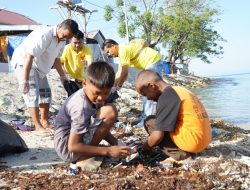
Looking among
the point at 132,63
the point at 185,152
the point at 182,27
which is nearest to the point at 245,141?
the point at 185,152

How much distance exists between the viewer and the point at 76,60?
19.5ft

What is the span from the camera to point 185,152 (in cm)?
329

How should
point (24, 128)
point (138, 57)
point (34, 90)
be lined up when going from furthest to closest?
point (138, 57)
point (24, 128)
point (34, 90)

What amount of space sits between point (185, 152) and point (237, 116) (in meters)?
6.94

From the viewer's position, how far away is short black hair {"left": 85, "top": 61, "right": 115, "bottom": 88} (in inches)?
111

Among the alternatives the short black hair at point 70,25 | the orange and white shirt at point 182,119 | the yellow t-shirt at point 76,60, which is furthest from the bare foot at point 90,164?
the yellow t-shirt at point 76,60

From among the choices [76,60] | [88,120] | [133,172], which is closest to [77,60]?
[76,60]

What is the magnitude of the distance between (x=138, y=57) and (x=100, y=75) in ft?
8.63

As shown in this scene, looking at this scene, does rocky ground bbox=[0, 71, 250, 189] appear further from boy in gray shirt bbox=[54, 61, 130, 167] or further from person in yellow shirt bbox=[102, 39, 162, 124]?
person in yellow shirt bbox=[102, 39, 162, 124]

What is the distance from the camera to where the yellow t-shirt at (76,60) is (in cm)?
595

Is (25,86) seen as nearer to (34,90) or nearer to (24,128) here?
(34,90)

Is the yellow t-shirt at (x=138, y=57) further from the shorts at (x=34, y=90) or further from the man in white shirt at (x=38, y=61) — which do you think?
the shorts at (x=34, y=90)

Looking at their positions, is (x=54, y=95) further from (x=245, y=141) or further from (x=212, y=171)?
(x=212, y=171)

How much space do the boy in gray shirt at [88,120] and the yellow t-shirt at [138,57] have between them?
2273mm
